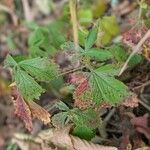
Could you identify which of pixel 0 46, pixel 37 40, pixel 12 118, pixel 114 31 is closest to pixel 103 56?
pixel 37 40

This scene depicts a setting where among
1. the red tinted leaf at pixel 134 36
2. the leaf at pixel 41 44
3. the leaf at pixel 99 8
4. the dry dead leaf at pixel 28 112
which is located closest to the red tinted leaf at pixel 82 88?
the dry dead leaf at pixel 28 112

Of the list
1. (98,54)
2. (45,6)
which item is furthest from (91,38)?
(45,6)

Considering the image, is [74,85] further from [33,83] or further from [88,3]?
[88,3]

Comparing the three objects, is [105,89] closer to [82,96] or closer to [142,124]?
[82,96]

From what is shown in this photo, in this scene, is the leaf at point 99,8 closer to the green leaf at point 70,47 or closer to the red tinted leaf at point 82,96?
the green leaf at point 70,47

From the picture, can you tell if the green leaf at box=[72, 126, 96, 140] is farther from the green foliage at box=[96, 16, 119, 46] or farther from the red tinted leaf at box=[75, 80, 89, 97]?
the green foliage at box=[96, 16, 119, 46]
